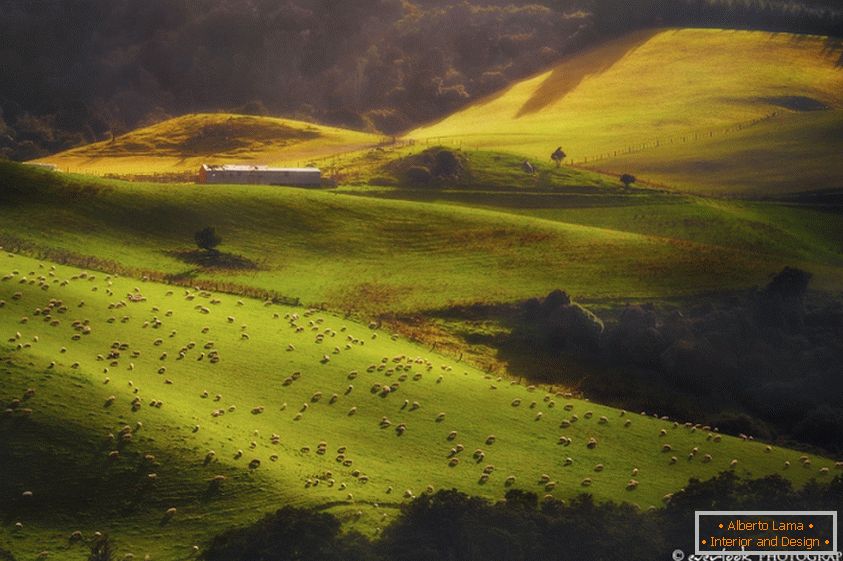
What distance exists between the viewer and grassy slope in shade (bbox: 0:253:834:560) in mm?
41938

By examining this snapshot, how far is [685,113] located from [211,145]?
222 ft

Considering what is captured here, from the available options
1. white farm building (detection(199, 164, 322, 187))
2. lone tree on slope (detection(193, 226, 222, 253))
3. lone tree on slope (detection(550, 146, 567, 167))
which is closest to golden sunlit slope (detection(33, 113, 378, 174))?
white farm building (detection(199, 164, 322, 187))

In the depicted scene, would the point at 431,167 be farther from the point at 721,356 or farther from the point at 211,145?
the point at 721,356


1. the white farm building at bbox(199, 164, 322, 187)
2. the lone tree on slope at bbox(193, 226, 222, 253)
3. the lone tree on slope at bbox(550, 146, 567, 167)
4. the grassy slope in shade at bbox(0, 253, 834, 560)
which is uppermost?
the lone tree on slope at bbox(550, 146, 567, 167)

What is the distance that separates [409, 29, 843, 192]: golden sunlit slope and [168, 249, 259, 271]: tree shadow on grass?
58730 millimetres

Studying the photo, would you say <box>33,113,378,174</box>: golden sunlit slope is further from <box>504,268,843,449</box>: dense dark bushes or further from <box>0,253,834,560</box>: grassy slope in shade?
<box>0,253,834,560</box>: grassy slope in shade

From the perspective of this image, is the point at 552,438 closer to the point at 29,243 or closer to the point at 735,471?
the point at 735,471

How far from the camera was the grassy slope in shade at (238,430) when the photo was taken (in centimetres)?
4194

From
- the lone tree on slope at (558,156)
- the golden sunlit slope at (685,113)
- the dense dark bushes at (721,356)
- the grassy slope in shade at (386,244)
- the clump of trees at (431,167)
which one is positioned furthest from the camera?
the golden sunlit slope at (685,113)

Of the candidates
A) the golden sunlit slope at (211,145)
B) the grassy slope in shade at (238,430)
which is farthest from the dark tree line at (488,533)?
the golden sunlit slope at (211,145)

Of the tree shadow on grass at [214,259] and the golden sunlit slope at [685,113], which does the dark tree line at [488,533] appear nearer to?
the tree shadow on grass at [214,259]

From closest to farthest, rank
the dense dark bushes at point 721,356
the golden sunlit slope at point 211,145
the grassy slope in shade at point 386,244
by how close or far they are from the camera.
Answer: the dense dark bushes at point 721,356 < the grassy slope in shade at point 386,244 < the golden sunlit slope at point 211,145

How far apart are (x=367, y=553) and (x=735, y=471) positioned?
67.2ft

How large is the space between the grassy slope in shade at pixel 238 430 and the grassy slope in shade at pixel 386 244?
16.2m
